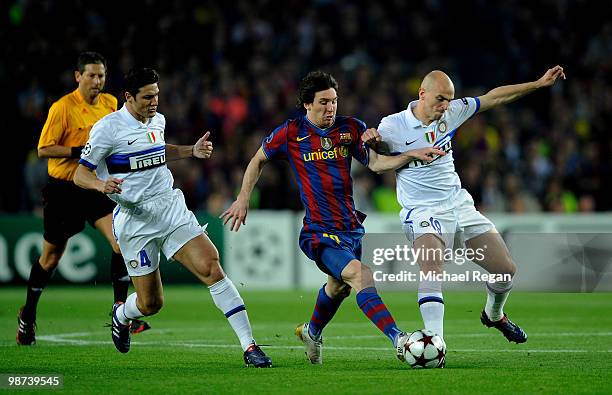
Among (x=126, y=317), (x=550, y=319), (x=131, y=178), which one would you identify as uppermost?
(x=131, y=178)

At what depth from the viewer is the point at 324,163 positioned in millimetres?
8891

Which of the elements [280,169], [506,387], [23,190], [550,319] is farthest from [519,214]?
[506,387]

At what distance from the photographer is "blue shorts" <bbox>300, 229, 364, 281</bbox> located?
8.55 metres

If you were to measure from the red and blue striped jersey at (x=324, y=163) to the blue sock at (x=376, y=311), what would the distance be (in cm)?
63

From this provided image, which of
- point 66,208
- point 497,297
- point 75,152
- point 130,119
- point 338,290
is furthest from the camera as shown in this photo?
point 66,208

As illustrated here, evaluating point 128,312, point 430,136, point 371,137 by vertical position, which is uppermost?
point 371,137

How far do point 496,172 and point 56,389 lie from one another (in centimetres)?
1386

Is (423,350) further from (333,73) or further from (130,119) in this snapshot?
(333,73)

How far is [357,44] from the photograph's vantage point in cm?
2291

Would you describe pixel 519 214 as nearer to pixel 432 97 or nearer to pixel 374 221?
pixel 374 221

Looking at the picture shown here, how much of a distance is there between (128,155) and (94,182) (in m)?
0.48

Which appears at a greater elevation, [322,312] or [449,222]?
[449,222]

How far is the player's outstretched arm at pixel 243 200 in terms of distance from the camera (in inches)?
340

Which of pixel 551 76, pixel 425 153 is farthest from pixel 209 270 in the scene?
pixel 551 76
